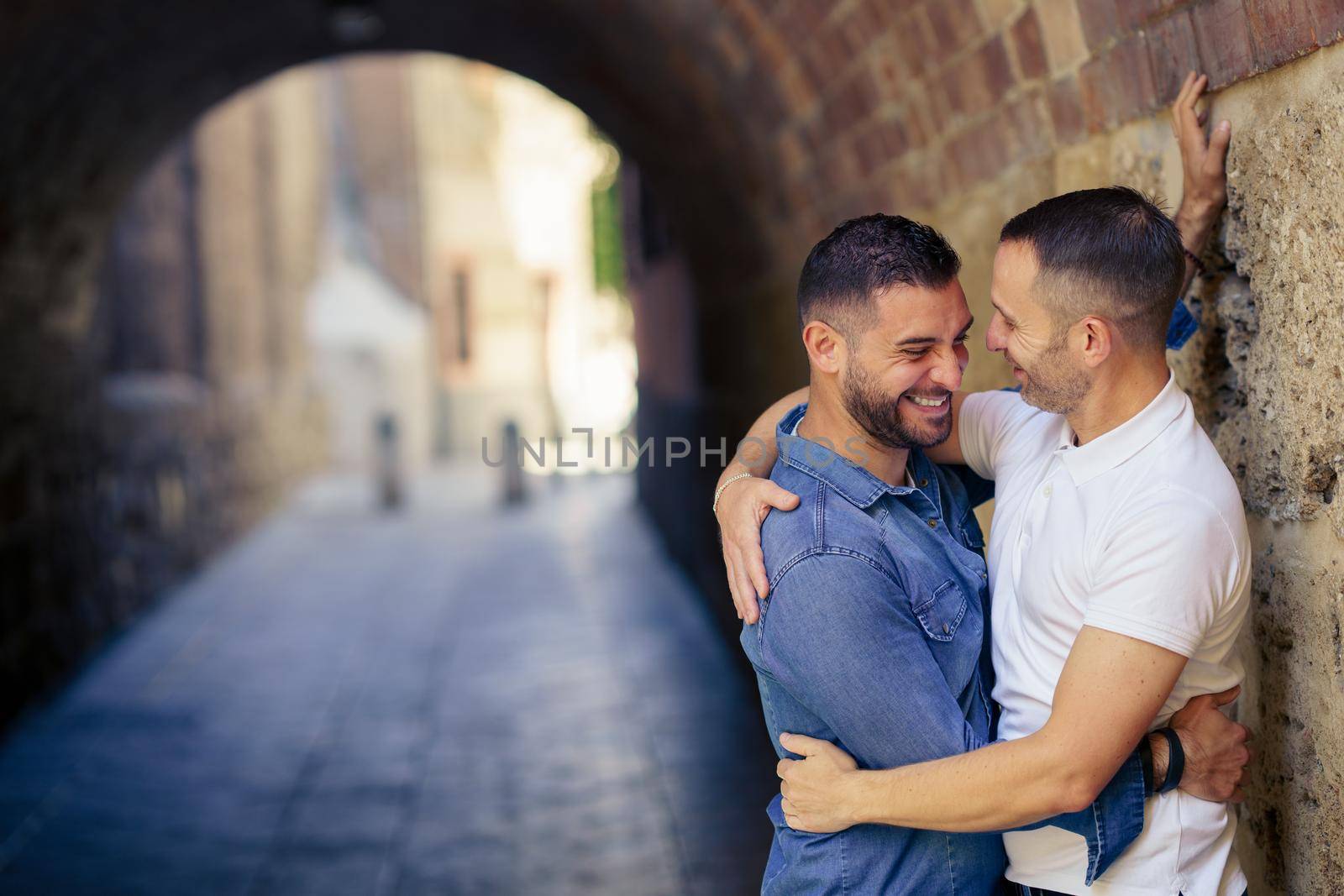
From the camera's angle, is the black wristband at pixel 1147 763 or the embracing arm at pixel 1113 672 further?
the black wristband at pixel 1147 763

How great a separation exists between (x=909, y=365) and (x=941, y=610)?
1.10 ft

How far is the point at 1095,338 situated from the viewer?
1598 mm

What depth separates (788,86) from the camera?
4.22m

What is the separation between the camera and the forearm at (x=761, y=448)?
6.86 feet

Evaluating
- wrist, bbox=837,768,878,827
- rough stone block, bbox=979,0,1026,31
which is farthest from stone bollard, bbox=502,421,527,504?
wrist, bbox=837,768,878,827

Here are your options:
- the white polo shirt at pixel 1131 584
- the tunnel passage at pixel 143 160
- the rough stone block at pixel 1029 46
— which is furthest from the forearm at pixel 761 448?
the tunnel passage at pixel 143 160

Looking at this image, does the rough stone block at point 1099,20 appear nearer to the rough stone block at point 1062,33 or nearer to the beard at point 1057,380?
the rough stone block at point 1062,33

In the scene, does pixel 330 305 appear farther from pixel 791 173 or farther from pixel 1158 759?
pixel 1158 759

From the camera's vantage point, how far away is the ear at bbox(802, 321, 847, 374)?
1772 mm

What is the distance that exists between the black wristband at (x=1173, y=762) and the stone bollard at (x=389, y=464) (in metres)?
13.4

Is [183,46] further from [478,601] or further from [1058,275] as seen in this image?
[1058,275]

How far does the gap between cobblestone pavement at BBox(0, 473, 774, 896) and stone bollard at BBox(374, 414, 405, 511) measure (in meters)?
4.68

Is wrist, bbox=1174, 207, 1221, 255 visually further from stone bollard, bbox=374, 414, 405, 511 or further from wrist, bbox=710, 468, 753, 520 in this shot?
stone bollard, bbox=374, 414, 405, 511

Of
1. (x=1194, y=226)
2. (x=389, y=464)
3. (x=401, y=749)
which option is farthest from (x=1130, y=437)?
(x=389, y=464)
